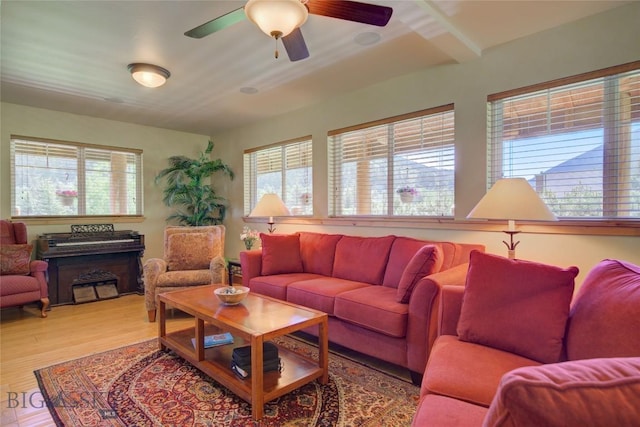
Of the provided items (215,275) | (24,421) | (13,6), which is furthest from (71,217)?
(24,421)

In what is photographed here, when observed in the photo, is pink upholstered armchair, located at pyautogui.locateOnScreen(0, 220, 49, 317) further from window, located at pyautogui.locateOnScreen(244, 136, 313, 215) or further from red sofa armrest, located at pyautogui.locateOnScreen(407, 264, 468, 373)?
red sofa armrest, located at pyautogui.locateOnScreen(407, 264, 468, 373)

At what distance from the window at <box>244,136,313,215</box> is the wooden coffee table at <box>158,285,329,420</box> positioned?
217 centimetres

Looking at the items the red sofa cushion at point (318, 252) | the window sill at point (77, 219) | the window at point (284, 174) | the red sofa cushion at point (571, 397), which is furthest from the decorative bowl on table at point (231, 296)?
the window sill at point (77, 219)

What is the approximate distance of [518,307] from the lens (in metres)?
1.60

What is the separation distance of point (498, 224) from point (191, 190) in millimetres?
4390

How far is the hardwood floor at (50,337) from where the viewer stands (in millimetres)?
2051

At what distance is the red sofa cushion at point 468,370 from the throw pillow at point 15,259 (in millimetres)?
4227

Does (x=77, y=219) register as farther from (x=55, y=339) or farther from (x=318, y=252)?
(x=318, y=252)

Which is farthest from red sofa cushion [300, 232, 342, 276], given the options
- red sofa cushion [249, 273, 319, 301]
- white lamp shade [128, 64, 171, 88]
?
white lamp shade [128, 64, 171, 88]

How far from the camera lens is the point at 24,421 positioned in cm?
188

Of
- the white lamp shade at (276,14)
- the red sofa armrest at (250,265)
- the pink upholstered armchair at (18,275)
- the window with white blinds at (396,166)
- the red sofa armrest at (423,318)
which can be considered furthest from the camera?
the red sofa armrest at (250,265)

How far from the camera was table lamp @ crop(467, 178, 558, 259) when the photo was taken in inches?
84.2

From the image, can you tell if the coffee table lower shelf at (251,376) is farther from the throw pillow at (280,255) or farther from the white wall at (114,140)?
the white wall at (114,140)

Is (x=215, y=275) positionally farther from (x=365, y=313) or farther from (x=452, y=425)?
(x=452, y=425)
